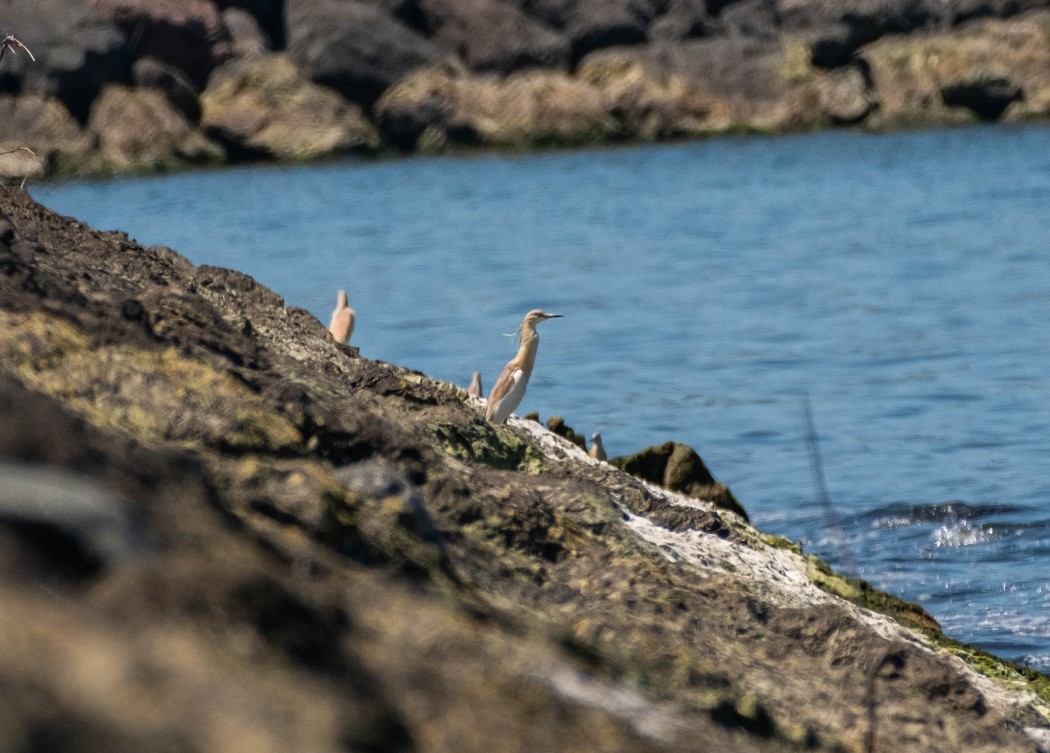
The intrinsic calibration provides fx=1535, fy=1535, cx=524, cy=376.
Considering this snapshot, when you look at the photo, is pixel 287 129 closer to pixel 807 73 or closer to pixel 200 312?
pixel 807 73

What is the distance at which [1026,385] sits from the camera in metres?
14.9

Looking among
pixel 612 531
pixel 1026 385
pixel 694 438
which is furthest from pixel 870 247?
pixel 612 531

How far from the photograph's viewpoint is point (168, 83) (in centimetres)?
5147

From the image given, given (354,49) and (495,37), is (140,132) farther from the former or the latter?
(495,37)

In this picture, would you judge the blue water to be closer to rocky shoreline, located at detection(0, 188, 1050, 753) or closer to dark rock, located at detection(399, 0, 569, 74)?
rocky shoreline, located at detection(0, 188, 1050, 753)

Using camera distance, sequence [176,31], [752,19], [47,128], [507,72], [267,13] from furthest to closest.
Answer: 1. [267,13]
2. [752,19]
3. [507,72]
4. [176,31]
5. [47,128]

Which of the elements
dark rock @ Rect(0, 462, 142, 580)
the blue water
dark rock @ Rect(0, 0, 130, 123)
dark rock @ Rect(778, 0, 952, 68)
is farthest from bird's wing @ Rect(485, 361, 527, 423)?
dark rock @ Rect(778, 0, 952, 68)

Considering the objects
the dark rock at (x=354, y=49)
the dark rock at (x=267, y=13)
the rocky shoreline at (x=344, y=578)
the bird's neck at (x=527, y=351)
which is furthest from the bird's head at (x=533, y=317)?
the dark rock at (x=267, y=13)

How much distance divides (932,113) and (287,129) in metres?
22.5

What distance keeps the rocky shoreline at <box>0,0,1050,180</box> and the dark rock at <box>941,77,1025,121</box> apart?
0.07 metres

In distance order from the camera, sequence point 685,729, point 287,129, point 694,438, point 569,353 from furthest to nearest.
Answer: point 287,129 → point 569,353 → point 694,438 → point 685,729

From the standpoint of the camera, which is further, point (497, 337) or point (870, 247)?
point (870, 247)

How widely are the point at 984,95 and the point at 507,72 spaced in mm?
16696

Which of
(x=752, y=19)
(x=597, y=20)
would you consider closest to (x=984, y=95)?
(x=752, y=19)
